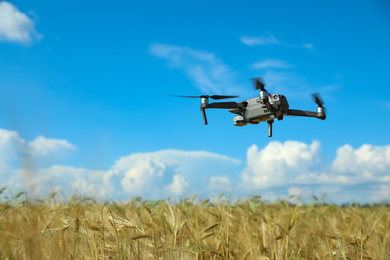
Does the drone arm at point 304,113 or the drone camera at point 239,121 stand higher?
the drone arm at point 304,113

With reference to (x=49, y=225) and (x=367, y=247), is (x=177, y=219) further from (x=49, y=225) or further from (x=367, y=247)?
(x=367, y=247)

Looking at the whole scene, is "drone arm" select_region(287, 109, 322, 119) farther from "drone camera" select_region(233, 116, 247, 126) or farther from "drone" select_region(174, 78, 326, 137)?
"drone camera" select_region(233, 116, 247, 126)

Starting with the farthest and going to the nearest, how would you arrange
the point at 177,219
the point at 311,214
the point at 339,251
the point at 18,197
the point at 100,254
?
the point at 311,214
the point at 18,197
the point at 339,251
the point at 177,219
the point at 100,254

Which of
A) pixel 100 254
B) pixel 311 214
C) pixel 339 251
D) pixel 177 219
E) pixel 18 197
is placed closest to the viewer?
pixel 100 254

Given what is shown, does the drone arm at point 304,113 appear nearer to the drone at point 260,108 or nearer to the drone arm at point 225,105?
the drone at point 260,108

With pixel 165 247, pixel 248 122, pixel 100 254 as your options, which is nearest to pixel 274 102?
pixel 248 122

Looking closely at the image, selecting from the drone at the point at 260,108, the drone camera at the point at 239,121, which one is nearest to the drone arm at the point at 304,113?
the drone at the point at 260,108

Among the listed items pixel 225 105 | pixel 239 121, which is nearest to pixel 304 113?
pixel 239 121

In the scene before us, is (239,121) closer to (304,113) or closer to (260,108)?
(260,108)
